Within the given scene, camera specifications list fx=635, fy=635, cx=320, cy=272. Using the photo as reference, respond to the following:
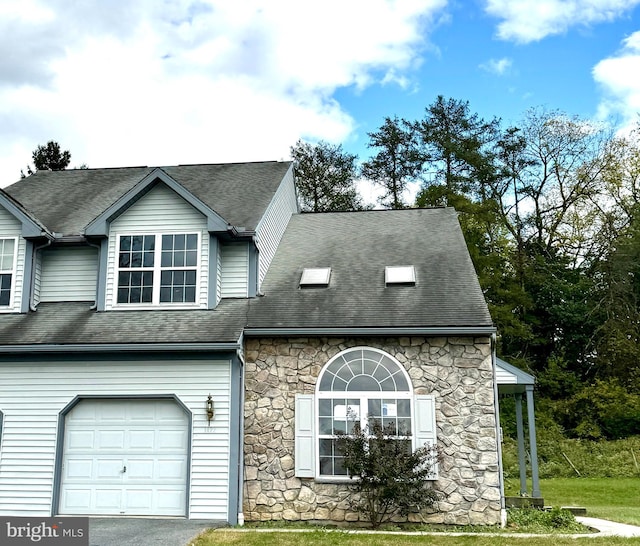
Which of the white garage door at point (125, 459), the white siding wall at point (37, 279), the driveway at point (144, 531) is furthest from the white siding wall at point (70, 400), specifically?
the white siding wall at point (37, 279)

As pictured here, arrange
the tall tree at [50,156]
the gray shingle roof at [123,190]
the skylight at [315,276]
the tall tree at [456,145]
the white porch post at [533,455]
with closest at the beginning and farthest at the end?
the white porch post at [533,455] < the skylight at [315,276] < the gray shingle roof at [123,190] < the tall tree at [456,145] < the tall tree at [50,156]

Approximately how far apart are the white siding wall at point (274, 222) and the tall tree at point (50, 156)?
817 inches

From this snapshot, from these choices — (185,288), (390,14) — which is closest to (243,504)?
(185,288)

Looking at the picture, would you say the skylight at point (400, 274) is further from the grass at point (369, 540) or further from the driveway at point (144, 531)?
the driveway at point (144, 531)

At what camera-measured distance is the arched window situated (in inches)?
428

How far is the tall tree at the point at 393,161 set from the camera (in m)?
30.8

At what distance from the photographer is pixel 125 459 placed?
11.0 meters

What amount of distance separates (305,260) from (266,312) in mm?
2382

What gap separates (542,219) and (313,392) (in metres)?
22.6

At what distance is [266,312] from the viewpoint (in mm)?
11727

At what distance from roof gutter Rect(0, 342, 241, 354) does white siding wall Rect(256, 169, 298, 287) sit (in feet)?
7.34

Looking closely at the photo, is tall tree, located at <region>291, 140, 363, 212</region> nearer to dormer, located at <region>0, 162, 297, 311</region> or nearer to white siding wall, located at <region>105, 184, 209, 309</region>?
dormer, located at <region>0, 162, 297, 311</region>

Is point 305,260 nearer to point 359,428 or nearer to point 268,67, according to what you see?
point 359,428

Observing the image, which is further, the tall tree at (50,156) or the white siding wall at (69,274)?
the tall tree at (50,156)
